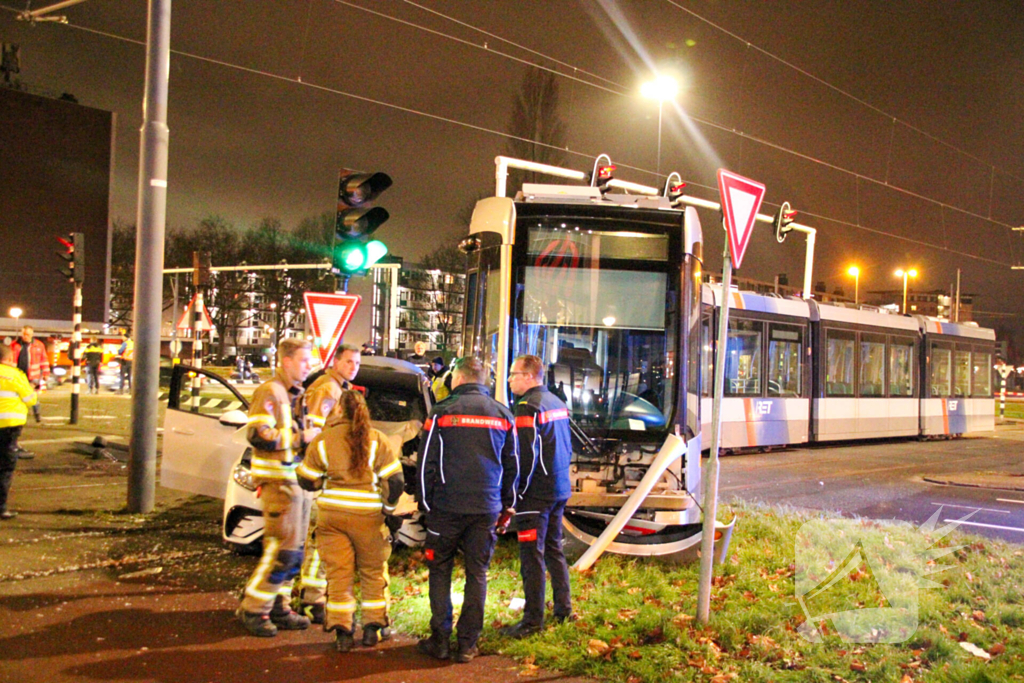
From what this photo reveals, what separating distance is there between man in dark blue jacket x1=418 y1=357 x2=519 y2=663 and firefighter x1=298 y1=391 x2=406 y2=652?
320 mm

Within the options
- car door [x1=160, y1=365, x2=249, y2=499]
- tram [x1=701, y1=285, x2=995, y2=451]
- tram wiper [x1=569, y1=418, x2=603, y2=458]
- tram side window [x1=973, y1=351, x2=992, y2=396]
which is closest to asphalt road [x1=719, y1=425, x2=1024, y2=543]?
tram [x1=701, y1=285, x2=995, y2=451]

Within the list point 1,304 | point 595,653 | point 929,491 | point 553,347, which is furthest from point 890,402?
point 1,304

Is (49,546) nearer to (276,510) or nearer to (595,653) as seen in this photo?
(276,510)

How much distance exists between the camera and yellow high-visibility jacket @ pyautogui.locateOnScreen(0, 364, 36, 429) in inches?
359

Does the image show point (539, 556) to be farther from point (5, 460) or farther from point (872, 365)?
point (872, 365)

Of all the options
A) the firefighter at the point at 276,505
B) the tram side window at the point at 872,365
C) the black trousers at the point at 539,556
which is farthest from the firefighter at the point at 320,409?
the tram side window at the point at 872,365

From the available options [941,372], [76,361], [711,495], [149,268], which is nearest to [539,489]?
[711,495]

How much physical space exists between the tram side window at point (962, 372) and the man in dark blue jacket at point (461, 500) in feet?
75.2

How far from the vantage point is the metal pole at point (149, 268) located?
31.5 feet

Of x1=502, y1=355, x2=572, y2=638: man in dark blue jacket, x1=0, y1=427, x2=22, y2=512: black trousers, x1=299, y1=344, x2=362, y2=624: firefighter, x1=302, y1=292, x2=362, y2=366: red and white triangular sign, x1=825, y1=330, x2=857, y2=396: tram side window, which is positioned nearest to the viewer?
x1=502, y1=355, x2=572, y2=638: man in dark blue jacket

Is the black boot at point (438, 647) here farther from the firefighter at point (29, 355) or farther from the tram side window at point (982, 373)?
the tram side window at point (982, 373)

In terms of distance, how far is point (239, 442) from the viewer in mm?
8391

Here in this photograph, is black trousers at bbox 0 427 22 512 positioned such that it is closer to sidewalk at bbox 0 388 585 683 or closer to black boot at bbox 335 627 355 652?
sidewalk at bbox 0 388 585 683

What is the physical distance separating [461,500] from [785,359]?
577 inches
